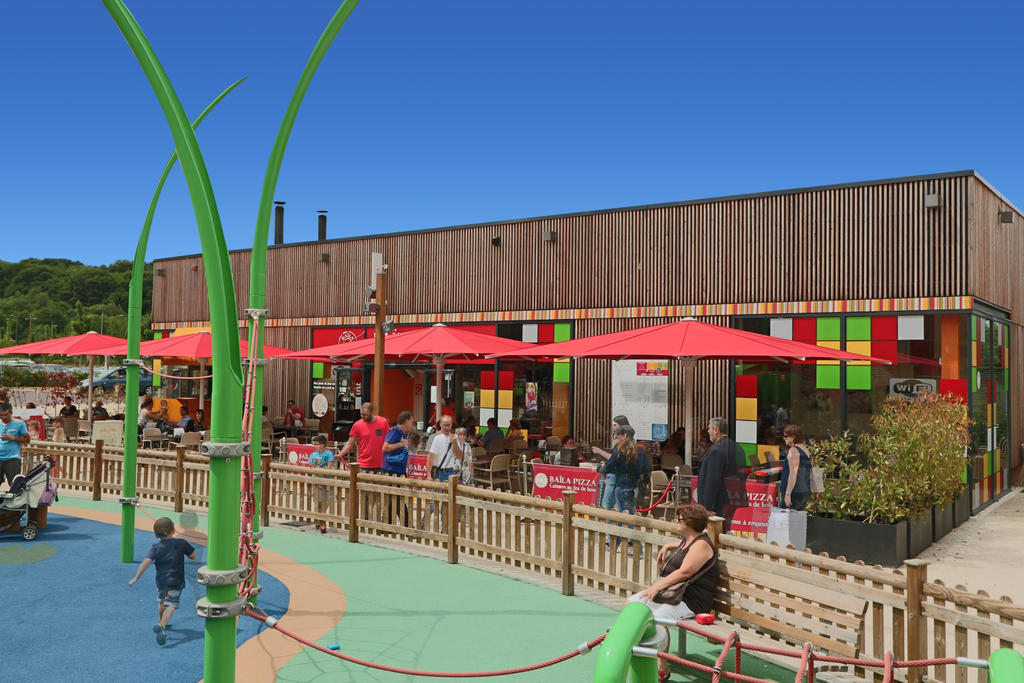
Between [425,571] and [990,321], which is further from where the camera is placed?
[990,321]

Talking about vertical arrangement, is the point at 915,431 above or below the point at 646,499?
above

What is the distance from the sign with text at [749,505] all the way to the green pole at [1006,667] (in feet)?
21.6

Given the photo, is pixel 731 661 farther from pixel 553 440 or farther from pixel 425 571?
pixel 553 440

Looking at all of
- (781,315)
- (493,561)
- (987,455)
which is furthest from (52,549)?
(987,455)

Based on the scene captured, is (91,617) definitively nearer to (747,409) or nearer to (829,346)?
(747,409)

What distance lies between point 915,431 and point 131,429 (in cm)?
964

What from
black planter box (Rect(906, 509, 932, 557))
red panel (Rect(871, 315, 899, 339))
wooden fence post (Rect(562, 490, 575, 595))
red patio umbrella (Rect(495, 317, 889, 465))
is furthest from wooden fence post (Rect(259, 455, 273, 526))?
red panel (Rect(871, 315, 899, 339))

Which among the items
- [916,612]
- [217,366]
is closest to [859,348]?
[916,612]

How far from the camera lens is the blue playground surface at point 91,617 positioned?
5.93 meters

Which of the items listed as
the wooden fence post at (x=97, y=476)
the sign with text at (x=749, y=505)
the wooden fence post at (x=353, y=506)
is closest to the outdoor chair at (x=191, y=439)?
the wooden fence post at (x=97, y=476)

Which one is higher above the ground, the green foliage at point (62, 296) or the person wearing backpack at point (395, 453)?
the green foliage at point (62, 296)

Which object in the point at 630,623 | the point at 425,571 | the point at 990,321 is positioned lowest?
the point at 425,571

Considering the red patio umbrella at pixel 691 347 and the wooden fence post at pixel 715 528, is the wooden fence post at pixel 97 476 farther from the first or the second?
the wooden fence post at pixel 715 528

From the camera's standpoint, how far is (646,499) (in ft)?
38.8
